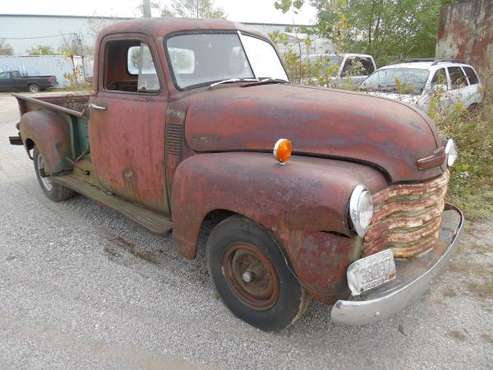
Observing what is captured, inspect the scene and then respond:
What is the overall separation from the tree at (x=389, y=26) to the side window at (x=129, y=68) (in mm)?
10740

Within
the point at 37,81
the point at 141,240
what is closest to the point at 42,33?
the point at 37,81

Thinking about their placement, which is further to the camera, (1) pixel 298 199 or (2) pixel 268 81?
(2) pixel 268 81

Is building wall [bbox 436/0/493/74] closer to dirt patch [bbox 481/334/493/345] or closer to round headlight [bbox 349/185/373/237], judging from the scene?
dirt patch [bbox 481/334/493/345]

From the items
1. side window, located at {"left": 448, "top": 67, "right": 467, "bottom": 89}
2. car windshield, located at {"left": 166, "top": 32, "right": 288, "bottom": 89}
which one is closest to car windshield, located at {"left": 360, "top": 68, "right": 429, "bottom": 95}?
side window, located at {"left": 448, "top": 67, "right": 467, "bottom": 89}

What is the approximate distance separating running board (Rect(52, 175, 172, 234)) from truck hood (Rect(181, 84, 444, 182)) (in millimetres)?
758

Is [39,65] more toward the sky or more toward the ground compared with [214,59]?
more toward the ground

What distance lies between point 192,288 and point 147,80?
173 cm

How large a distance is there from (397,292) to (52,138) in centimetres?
410

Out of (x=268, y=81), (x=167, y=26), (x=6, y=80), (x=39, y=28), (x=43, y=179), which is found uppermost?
(x=39, y=28)

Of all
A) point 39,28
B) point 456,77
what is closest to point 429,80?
point 456,77

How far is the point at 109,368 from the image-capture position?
7.99 ft

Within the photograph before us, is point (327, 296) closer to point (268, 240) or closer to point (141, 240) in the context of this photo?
point (268, 240)

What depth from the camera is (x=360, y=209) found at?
2.08 meters

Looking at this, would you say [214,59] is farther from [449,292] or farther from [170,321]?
[449,292]
